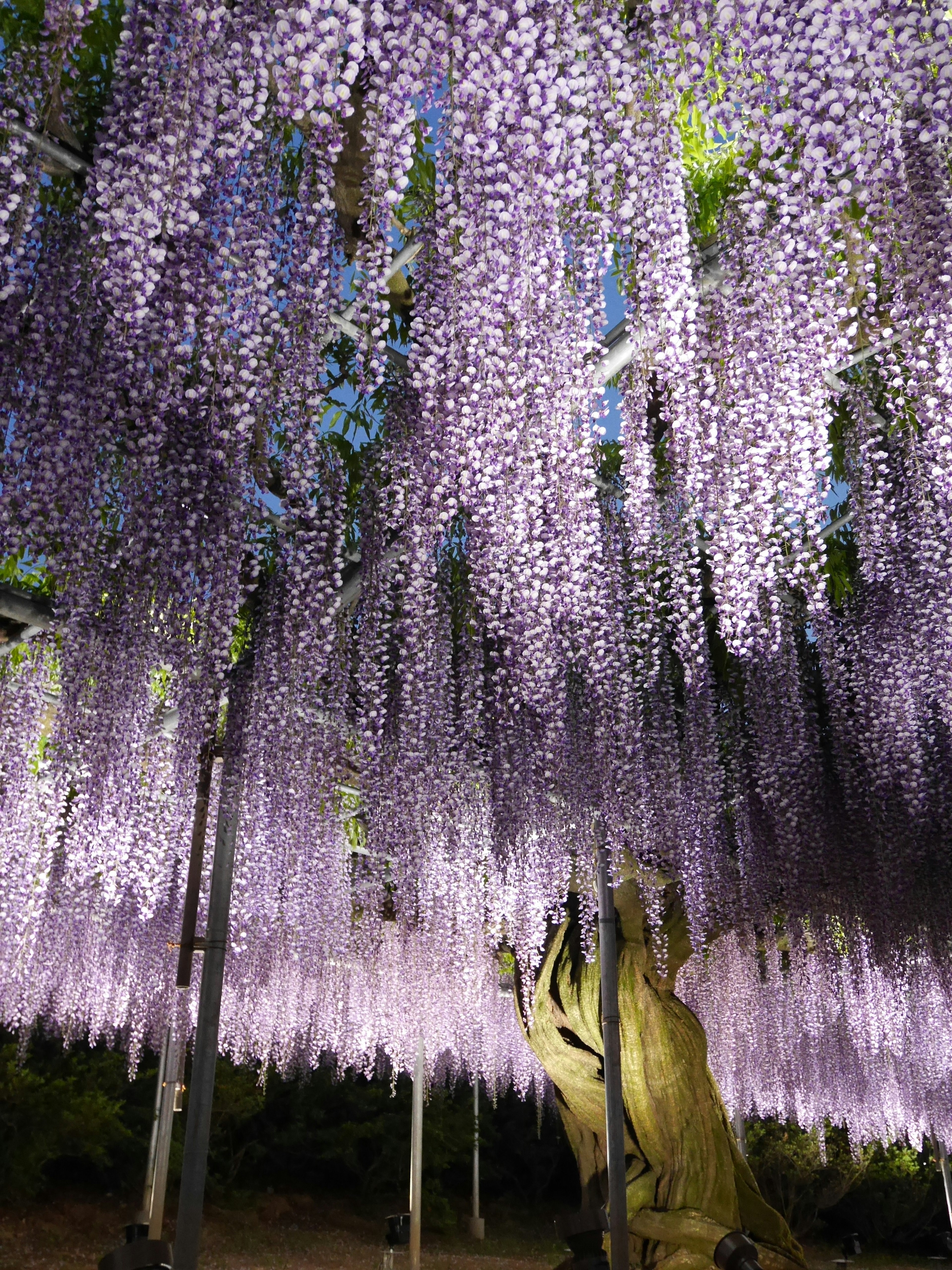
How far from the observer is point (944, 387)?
3.23m

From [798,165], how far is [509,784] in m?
3.61

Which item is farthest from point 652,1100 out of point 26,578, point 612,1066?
point 26,578

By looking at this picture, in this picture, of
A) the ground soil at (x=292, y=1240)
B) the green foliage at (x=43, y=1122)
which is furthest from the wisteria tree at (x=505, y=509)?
the ground soil at (x=292, y=1240)

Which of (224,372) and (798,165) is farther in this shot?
(224,372)

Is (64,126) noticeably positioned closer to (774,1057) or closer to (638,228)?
(638,228)

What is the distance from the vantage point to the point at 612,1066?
5.21 m

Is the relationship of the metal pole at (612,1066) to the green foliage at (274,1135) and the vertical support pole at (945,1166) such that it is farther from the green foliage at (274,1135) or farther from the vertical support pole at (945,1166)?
the vertical support pole at (945,1166)

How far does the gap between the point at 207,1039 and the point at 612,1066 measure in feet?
7.23

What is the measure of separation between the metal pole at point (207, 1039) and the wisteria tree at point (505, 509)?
42cm

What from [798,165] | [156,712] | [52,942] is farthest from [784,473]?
[52,942]

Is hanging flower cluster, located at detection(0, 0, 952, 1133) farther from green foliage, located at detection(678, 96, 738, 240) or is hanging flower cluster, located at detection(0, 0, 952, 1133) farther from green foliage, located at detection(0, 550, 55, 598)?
green foliage, located at detection(0, 550, 55, 598)

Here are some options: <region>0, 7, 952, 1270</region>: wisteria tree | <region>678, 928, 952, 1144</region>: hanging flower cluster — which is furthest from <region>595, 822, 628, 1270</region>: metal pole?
<region>678, 928, 952, 1144</region>: hanging flower cluster

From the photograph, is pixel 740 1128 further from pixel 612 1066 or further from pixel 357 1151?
pixel 612 1066

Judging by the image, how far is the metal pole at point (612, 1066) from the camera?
4699 millimetres
